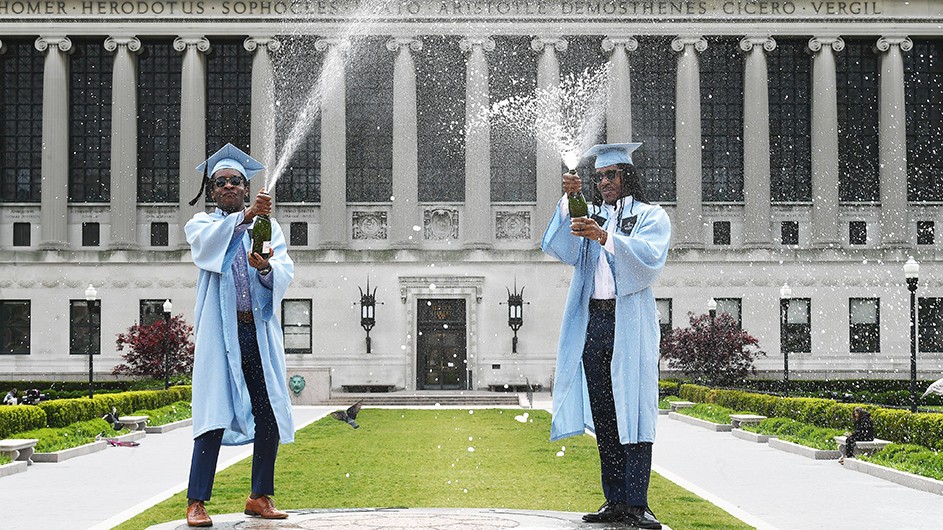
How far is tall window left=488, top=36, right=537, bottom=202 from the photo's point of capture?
67500 millimetres

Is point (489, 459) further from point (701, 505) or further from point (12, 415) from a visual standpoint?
point (12, 415)

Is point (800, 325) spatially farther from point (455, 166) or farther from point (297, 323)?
point (297, 323)

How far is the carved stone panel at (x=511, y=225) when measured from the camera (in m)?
68.6

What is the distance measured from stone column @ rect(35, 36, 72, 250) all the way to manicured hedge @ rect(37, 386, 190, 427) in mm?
23159

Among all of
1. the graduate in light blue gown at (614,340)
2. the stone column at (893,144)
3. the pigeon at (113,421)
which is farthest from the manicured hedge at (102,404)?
the stone column at (893,144)

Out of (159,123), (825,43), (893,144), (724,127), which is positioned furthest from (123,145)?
(893,144)

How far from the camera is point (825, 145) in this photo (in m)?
66.7

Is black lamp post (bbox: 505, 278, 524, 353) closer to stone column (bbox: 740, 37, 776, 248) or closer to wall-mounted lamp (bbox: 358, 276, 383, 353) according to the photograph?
wall-mounted lamp (bbox: 358, 276, 383, 353)

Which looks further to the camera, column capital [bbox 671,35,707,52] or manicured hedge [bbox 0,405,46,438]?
column capital [bbox 671,35,707,52]

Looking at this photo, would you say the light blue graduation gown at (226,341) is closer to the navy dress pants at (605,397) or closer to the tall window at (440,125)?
the navy dress pants at (605,397)

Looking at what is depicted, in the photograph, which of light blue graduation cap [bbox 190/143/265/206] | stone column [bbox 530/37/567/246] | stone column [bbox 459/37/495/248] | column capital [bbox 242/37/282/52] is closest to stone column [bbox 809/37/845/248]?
stone column [bbox 530/37/567/246]

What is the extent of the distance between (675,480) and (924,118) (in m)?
53.8

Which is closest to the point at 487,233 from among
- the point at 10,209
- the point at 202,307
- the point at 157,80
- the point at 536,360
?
the point at 536,360

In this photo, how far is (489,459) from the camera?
→ 24891mm
